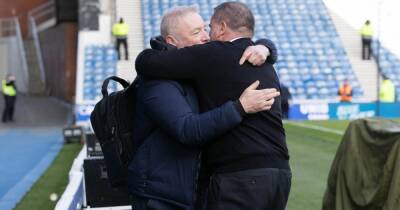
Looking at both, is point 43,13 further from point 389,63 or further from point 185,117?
point 185,117

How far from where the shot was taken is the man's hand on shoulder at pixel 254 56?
3.02 m

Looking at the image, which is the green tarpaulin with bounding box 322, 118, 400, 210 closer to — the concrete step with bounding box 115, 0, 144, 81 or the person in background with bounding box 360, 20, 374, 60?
the concrete step with bounding box 115, 0, 144, 81

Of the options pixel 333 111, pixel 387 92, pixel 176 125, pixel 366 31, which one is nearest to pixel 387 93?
pixel 387 92

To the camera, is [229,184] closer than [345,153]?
Yes

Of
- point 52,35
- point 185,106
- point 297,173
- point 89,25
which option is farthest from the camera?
point 52,35

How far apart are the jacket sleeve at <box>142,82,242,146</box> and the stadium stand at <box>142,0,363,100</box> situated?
2132 cm

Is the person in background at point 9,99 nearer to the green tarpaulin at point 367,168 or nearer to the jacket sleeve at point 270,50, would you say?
the green tarpaulin at point 367,168

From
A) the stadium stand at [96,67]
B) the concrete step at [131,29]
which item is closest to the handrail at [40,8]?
the concrete step at [131,29]

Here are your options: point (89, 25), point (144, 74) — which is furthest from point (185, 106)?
point (89, 25)

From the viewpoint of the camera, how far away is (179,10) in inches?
122

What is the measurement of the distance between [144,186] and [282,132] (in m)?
0.71

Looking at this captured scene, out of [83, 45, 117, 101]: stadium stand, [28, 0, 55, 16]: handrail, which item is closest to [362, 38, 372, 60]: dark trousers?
[83, 45, 117, 101]: stadium stand

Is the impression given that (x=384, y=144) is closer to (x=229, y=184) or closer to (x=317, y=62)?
(x=229, y=184)

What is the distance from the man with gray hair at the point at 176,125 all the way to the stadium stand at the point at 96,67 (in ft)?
64.4
